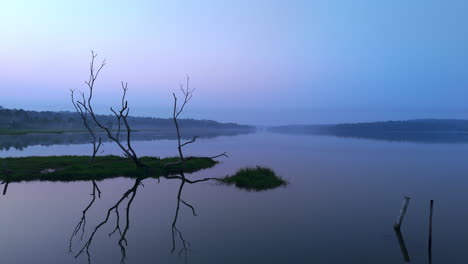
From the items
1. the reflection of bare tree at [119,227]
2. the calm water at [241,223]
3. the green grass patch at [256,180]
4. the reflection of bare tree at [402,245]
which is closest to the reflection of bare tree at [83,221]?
the calm water at [241,223]

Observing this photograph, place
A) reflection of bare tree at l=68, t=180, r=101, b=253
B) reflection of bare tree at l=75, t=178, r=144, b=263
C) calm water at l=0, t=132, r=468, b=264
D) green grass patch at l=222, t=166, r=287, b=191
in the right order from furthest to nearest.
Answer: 1. green grass patch at l=222, t=166, r=287, b=191
2. reflection of bare tree at l=68, t=180, r=101, b=253
3. reflection of bare tree at l=75, t=178, r=144, b=263
4. calm water at l=0, t=132, r=468, b=264

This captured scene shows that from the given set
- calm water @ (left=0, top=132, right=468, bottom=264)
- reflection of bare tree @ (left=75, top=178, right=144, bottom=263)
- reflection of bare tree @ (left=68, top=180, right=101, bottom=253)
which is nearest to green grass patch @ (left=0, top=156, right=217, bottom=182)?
calm water @ (left=0, top=132, right=468, bottom=264)

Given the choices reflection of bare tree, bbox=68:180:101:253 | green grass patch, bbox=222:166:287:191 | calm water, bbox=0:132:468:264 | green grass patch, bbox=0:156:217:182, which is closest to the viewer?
calm water, bbox=0:132:468:264

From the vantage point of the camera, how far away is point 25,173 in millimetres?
27891

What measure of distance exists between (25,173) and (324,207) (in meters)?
24.0

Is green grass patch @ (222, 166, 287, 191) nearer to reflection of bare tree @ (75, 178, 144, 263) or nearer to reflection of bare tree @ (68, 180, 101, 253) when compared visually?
reflection of bare tree @ (75, 178, 144, 263)

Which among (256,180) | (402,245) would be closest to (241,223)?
(402,245)

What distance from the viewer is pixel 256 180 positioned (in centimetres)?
2709

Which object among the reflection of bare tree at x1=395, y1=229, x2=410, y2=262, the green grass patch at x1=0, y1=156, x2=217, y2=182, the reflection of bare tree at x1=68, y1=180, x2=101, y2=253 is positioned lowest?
the reflection of bare tree at x1=68, y1=180, x2=101, y2=253

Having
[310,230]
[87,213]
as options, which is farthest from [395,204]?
[87,213]

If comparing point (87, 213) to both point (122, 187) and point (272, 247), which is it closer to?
point (122, 187)

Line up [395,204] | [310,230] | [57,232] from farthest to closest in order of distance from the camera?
[395,204] < [310,230] < [57,232]

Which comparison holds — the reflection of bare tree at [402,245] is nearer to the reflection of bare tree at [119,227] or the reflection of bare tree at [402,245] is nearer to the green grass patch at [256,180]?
the reflection of bare tree at [119,227]

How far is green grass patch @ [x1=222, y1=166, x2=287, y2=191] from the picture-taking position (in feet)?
85.1
